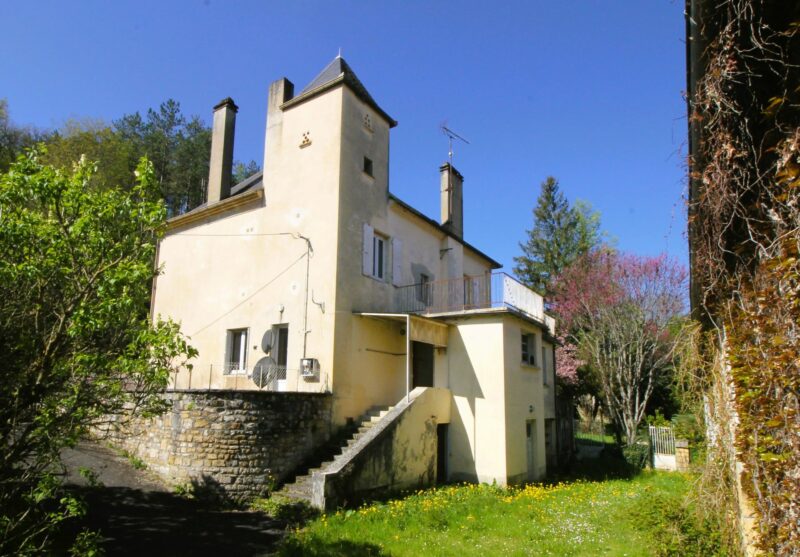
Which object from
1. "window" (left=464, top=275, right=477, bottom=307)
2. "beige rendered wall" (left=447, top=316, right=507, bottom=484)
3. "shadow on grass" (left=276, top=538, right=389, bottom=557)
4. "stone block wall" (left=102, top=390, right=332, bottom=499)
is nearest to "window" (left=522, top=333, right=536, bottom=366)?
"window" (left=464, top=275, right=477, bottom=307)

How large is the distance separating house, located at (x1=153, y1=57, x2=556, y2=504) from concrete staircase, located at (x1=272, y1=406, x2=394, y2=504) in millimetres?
370

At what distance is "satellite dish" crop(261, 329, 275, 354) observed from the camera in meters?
14.7

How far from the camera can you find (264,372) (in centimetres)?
1405

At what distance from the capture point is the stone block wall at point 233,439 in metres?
11.0

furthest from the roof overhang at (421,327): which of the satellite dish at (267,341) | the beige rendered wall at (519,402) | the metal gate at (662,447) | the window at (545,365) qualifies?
the metal gate at (662,447)

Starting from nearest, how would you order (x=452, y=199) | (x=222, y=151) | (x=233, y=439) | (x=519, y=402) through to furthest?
1. (x=233, y=439)
2. (x=519, y=402)
3. (x=222, y=151)
4. (x=452, y=199)

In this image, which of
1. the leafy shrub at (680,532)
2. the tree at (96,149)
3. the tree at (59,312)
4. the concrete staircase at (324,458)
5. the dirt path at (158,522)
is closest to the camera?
the tree at (59,312)

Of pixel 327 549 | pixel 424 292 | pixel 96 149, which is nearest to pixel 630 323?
pixel 424 292

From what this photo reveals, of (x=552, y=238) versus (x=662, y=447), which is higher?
(x=552, y=238)

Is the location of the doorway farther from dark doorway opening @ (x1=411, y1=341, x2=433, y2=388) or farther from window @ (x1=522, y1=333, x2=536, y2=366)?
dark doorway opening @ (x1=411, y1=341, x2=433, y2=388)

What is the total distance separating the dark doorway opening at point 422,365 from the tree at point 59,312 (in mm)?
11365

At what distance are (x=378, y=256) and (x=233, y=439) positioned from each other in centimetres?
728

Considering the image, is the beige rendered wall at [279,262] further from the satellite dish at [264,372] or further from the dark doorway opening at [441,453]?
the dark doorway opening at [441,453]

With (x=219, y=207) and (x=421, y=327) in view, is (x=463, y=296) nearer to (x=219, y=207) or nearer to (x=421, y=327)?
(x=421, y=327)
